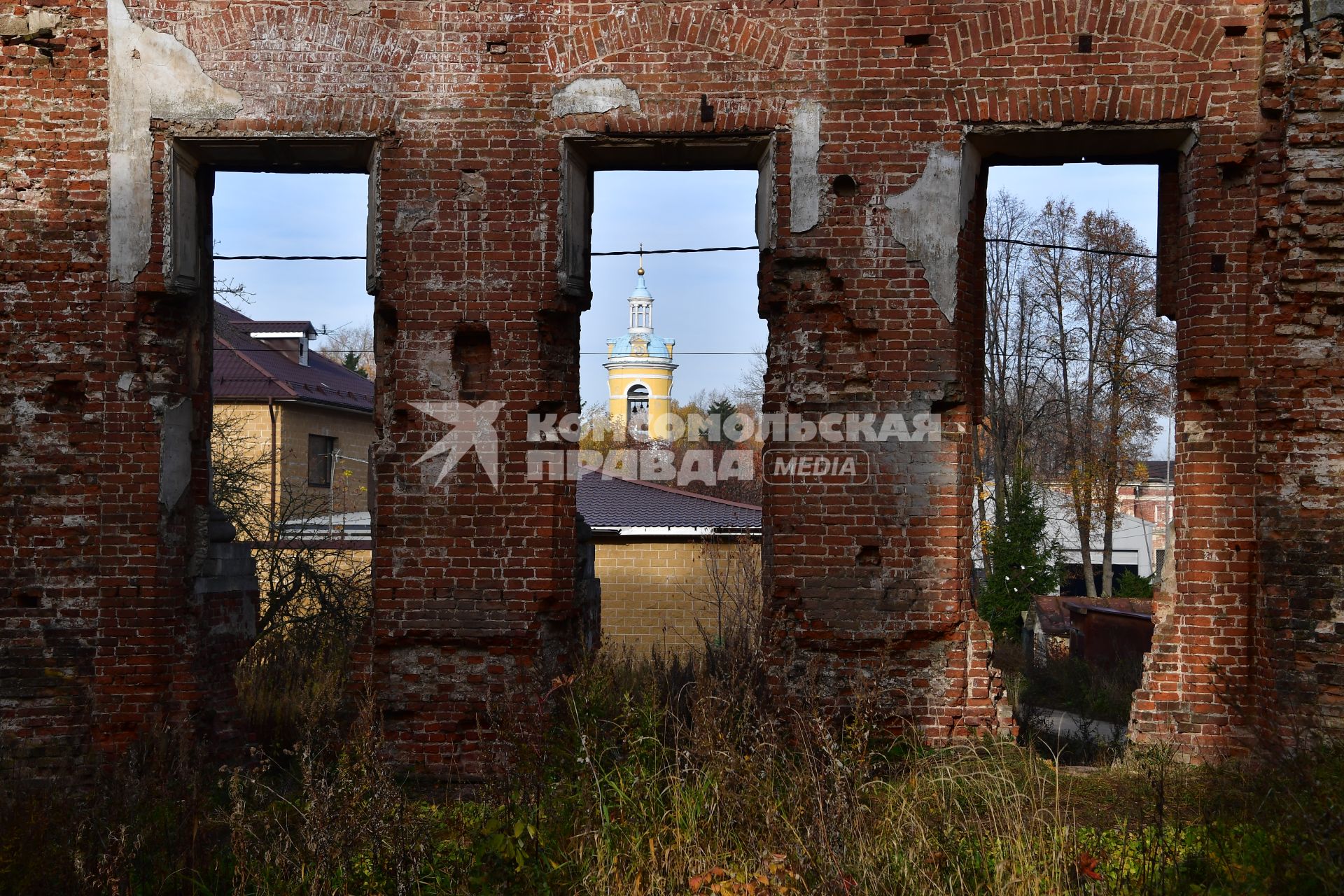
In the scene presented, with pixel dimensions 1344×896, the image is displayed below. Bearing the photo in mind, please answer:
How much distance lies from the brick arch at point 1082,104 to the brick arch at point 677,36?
3.97 ft

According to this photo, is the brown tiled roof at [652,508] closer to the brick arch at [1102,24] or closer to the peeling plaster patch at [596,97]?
the peeling plaster patch at [596,97]

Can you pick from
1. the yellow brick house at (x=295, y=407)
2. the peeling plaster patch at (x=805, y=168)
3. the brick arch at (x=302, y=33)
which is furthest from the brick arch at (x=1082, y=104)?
the yellow brick house at (x=295, y=407)

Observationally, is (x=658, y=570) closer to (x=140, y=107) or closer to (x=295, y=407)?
(x=295, y=407)

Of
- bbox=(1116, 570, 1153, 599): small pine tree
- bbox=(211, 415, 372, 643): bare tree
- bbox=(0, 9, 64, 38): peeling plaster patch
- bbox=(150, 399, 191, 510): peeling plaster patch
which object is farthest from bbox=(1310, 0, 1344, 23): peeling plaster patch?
bbox=(1116, 570, 1153, 599): small pine tree

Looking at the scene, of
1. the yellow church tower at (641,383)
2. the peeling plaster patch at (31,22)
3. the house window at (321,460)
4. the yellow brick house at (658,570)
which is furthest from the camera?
the yellow church tower at (641,383)

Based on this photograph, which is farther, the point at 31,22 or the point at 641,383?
the point at 641,383

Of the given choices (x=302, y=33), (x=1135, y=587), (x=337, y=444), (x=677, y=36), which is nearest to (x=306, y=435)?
(x=337, y=444)

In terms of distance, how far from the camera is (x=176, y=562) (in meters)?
6.85

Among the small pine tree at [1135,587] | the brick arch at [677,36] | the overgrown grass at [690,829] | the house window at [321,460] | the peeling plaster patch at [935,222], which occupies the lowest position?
the small pine tree at [1135,587]

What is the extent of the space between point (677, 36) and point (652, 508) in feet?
44.3

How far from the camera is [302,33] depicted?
6.80 meters

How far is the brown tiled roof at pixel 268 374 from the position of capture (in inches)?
912

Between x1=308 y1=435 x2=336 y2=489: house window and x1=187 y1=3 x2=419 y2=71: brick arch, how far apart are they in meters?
18.6

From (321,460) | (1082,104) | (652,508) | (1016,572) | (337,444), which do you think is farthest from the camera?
(337,444)
